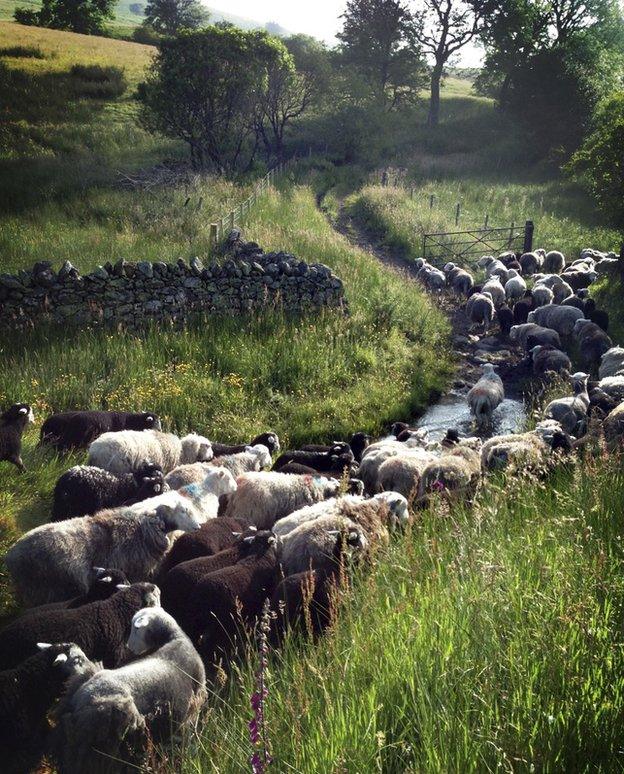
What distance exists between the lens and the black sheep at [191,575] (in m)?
5.64

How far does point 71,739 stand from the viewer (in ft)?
→ 13.6

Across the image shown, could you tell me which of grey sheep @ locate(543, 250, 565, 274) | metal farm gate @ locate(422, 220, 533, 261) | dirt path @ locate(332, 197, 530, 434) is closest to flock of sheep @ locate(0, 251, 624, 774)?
dirt path @ locate(332, 197, 530, 434)

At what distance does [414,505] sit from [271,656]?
9.35 ft

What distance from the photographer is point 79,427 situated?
9.19 metres

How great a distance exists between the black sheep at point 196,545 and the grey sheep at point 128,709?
1.66 meters

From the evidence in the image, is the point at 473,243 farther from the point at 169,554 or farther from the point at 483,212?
the point at 169,554

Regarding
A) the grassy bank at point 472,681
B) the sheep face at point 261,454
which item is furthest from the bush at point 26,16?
the grassy bank at point 472,681

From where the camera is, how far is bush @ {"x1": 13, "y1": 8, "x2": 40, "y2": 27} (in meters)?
27.3

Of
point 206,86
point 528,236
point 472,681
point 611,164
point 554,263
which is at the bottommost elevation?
point 472,681

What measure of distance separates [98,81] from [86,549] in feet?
98.7

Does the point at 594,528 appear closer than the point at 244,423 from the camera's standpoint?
Yes

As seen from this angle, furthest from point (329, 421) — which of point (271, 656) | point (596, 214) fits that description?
point (596, 214)

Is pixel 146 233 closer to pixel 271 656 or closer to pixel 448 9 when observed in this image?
pixel 271 656

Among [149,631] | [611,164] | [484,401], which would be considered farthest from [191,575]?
[611,164]
